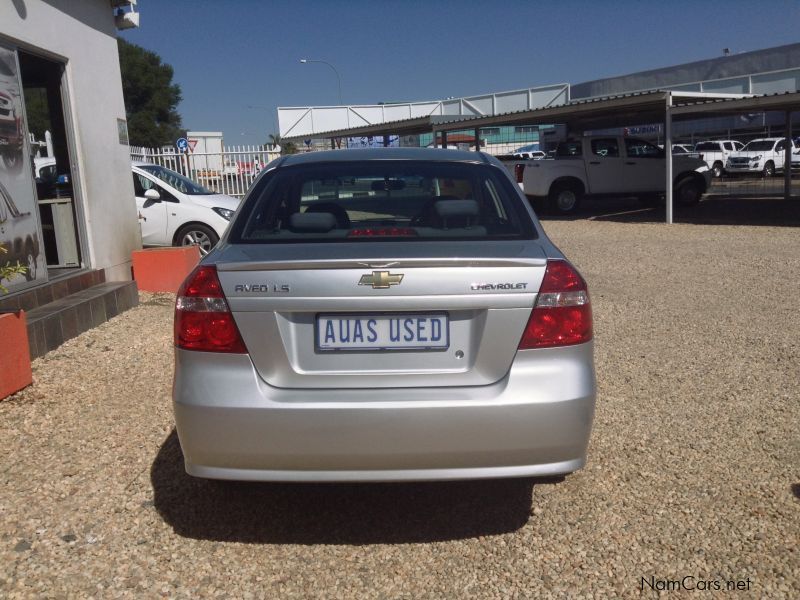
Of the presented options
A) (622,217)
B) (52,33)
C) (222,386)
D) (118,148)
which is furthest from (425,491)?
(622,217)

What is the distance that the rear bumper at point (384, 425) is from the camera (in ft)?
9.25

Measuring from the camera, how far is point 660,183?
20.8m

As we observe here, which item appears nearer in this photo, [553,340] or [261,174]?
[553,340]

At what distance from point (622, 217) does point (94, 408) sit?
57.0 ft

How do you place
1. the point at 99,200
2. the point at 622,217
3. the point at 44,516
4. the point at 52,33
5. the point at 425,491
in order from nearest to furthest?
1. the point at 44,516
2. the point at 425,491
3. the point at 52,33
4. the point at 99,200
5. the point at 622,217

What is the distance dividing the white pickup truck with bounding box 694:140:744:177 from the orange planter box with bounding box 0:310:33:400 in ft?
109

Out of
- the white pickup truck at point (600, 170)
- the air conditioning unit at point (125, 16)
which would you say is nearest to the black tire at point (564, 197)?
the white pickup truck at point (600, 170)

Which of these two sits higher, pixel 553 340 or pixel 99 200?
pixel 99 200

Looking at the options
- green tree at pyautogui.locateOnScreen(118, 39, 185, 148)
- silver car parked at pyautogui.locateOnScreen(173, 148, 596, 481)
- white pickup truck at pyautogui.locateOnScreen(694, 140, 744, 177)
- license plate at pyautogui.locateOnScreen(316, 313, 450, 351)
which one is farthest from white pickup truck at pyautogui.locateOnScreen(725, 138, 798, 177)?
green tree at pyautogui.locateOnScreen(118, 39, 185, 148)

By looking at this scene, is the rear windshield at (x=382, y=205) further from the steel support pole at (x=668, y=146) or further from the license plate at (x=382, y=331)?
the steel support pole at (x=668, y=146)

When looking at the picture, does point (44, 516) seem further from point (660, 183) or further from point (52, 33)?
point (660, 183)

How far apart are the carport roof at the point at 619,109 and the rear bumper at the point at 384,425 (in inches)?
587
